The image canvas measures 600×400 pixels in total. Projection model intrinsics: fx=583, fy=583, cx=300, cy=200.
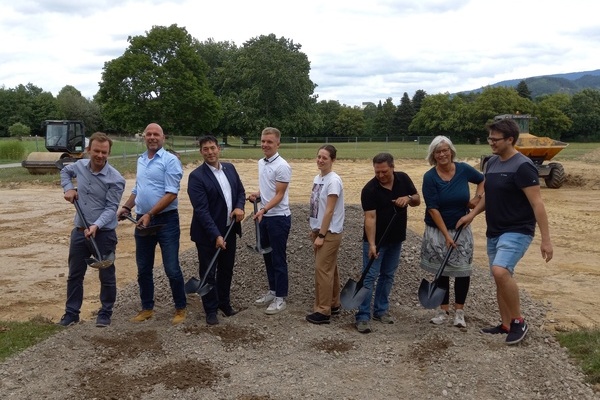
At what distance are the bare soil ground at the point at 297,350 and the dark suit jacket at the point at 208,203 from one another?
0.83m

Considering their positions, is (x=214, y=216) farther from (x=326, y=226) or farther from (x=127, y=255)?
(x=127, y=255)

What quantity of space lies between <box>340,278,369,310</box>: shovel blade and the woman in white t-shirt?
0.52ft

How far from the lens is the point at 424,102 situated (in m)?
75.1

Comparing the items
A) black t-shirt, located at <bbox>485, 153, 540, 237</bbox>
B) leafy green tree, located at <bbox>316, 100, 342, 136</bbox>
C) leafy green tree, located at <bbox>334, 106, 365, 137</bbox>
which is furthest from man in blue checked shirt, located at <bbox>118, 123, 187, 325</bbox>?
leafy green tree, located at <bbox>334, 106, 365, 137</bbox>

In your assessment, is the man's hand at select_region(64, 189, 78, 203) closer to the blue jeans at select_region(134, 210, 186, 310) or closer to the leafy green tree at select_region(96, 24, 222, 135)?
the blue jeans at select_region(134, 210, 186, 310)

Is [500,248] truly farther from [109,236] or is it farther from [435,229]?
[109,236]

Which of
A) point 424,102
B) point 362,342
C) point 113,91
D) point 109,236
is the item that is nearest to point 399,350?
point 362,342

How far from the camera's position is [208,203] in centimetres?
518

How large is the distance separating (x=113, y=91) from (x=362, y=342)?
4927 cm

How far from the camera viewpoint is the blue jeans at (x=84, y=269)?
204 inches

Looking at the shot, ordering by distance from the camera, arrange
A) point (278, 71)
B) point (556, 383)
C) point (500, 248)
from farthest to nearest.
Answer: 1. point (278, 71)
2. point (500, 248)
3. point (556, 383)

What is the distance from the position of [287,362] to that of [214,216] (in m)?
1.50

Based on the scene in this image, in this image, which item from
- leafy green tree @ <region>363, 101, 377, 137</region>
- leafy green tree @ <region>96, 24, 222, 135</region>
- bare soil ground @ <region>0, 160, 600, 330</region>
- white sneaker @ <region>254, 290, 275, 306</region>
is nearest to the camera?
white sneaker @ <region>254, 290, 275, 306</region>

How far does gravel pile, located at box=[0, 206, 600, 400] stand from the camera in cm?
397
